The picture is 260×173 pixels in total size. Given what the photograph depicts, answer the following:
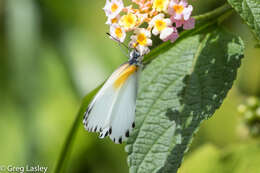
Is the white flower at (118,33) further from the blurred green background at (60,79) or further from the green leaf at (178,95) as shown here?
the blurred green background at (60,79)

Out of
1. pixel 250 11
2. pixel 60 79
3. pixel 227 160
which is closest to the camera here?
pixel 250 11

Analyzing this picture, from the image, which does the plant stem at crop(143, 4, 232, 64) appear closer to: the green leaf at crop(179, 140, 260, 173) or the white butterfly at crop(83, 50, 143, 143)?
the white butterfly at crop(83, 50, 143, 143)

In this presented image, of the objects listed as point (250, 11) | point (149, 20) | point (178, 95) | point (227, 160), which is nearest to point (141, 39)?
point (149, 20)

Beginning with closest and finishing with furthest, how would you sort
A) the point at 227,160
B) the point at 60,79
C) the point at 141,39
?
the point at 141,39
the point at 227,160
the point at 60,79

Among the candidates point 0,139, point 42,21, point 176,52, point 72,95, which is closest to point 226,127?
point 72,95

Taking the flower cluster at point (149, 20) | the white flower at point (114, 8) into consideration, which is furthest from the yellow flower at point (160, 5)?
the white flower at point (114, 8)

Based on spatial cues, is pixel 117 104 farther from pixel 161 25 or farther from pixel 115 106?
pixel 161 25
